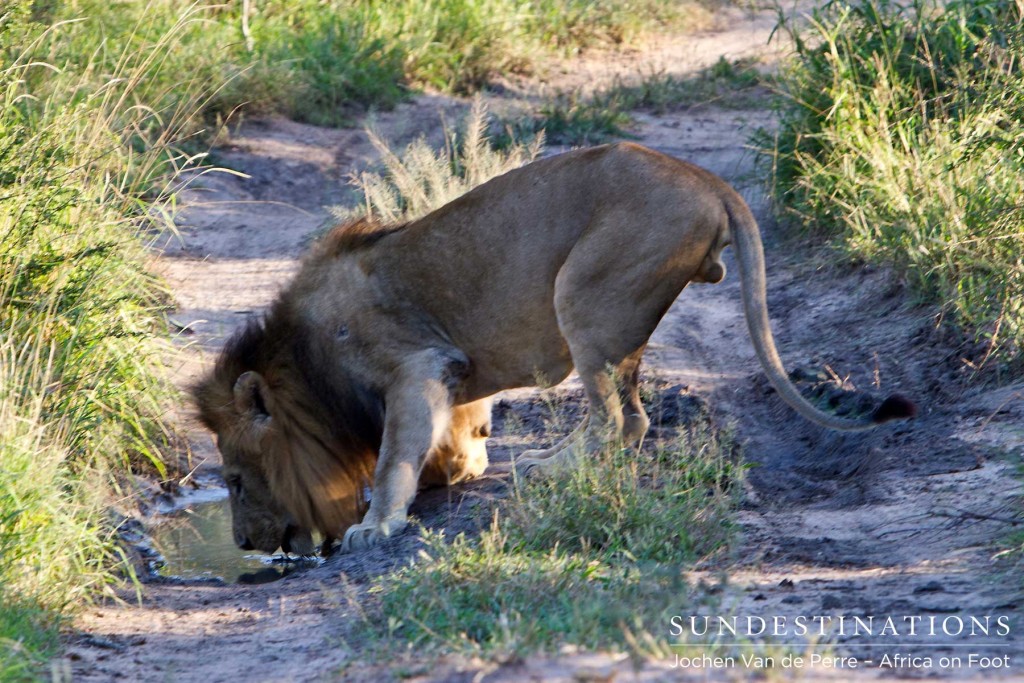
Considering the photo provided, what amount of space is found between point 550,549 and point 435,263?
1.58 meters

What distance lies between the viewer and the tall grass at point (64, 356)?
4258mm

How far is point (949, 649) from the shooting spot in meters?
3.37

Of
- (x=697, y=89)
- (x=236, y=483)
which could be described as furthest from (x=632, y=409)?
(x=697, y=89)

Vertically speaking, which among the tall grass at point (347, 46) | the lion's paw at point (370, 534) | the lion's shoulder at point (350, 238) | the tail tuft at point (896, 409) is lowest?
the lion's paw at point (370, 534)

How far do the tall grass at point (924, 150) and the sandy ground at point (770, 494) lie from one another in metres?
0.26

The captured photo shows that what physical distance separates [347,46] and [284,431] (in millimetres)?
7530

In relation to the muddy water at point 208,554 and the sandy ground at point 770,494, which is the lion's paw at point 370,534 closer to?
the sandy ground at point 770,494

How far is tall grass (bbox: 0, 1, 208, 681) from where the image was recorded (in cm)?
426

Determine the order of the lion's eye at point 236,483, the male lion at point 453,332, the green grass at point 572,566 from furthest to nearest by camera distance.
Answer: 1. the lion's eye at point 236,483
2. the male lion at point 453,332
3. the green grass at point 572,566

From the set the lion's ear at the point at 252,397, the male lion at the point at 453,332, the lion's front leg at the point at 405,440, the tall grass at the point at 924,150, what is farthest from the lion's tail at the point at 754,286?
the lion's ear at the point at 252,397

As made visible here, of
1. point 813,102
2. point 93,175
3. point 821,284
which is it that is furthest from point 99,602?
point 813,102

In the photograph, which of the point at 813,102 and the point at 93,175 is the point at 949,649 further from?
the point at 813,102

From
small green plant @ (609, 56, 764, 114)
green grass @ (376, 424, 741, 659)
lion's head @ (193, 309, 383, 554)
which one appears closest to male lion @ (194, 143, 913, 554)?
lion's head @ (193, 309, 383, 554)

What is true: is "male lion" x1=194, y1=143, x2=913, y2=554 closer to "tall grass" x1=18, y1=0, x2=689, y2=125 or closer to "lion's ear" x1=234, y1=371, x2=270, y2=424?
"lion's ear" x1=234, y1=371, x2=270, y2=424
